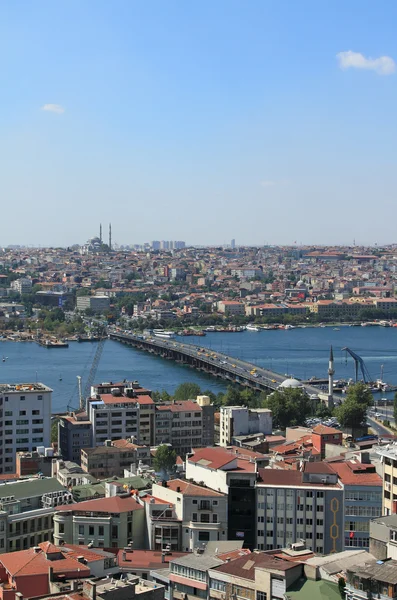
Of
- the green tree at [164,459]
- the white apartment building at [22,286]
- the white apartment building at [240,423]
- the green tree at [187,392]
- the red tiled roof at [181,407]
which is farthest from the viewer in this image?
the white apartment building at [22,286]

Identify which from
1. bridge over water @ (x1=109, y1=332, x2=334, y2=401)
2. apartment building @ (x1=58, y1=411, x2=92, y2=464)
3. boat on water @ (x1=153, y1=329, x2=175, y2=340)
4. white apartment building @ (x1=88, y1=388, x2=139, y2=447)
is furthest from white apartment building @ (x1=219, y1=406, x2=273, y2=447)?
boat on water @ (x1=153, y1=329, x2=175, y2=340)

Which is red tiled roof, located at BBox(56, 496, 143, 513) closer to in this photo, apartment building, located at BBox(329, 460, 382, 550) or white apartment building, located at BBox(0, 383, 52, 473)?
apartment building, located at BBox(329, 460, 382, 550)

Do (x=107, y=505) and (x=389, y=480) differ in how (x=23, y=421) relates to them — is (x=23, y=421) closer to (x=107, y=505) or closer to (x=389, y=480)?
(x=107, y=505)

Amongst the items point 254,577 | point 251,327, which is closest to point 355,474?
point 254,577

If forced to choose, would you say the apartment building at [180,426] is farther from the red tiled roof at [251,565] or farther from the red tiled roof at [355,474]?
the red tiled roof at [251,565]

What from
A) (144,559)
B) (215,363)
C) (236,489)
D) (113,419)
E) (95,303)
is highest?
(236,489)

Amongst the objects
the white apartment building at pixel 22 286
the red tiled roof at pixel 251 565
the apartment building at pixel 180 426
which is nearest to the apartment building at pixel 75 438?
the apartment building at pixel 180 426
